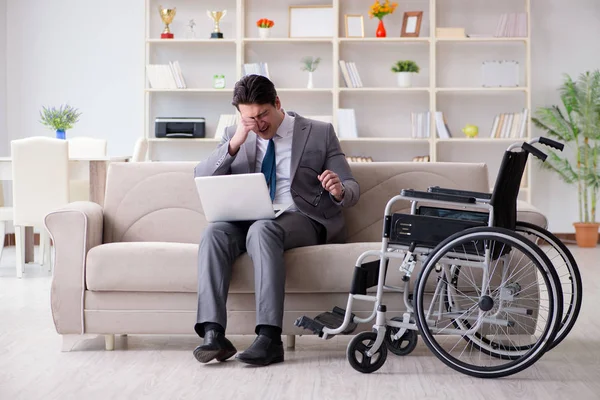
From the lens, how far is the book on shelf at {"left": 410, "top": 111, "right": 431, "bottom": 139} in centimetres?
693

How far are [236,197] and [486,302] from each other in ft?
3.09

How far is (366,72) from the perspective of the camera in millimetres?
7148

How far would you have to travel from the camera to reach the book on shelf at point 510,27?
688 centimetres

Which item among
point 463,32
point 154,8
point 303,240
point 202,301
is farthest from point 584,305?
point 154,8

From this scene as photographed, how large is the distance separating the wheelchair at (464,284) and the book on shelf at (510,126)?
3.95m

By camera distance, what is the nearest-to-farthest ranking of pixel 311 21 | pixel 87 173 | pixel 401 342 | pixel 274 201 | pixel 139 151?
pixel 401 342, pixel 274 201, pixel 87 173, pixel 139 151, pixel 311 21

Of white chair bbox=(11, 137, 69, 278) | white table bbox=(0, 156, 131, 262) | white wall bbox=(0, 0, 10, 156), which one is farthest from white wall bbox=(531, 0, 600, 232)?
white wall bbox=(0, 0, 10, 156)

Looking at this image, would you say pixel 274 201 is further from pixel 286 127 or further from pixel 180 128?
pixel 180 128

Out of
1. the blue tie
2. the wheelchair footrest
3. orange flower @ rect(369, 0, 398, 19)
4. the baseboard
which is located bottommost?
the baseboard

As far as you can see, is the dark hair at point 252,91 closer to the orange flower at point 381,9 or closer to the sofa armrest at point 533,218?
the sofa armrest at point 533,218

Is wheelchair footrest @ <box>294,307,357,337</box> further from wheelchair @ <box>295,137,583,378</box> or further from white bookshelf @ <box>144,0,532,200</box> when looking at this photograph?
white bookshelf @ <box>144,0,532,200</box>

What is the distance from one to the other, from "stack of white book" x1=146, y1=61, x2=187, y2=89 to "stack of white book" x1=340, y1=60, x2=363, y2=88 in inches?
50.6

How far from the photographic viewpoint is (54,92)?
7207 mm

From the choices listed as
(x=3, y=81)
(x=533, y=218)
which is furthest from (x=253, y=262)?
(x=3, y=81)
